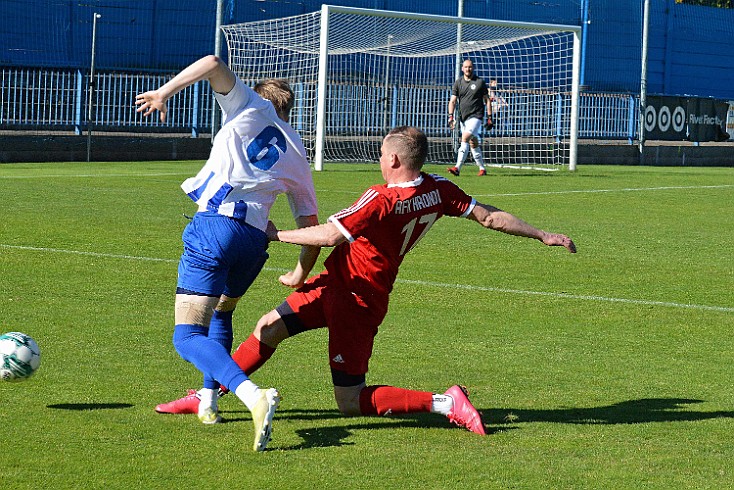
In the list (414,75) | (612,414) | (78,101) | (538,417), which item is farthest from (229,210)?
(414,75)

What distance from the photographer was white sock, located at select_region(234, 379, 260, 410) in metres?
5.13

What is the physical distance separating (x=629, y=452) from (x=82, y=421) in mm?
2429

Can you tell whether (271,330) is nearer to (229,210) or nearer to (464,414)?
(229,210)

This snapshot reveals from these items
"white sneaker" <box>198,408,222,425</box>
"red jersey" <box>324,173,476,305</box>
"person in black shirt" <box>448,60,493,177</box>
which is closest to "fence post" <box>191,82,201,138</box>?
"person in black shirt" <box>448,60,493,177</box>

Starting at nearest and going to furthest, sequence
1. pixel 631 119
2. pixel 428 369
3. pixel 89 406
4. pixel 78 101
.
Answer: pixel 89 406, pixel 428 369, pixel 78 101, pixel 631 119

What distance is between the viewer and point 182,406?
5.84 metres

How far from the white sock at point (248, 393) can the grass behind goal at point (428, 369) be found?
22 centimetres

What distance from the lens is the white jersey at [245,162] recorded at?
18.3 feet

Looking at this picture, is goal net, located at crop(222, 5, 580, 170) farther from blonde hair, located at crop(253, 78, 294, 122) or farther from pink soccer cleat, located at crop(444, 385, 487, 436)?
pink soccer cleat, located at crop(444, 385, 487, 436)

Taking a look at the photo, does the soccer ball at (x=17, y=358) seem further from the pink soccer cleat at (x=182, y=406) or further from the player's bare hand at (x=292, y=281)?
the player's bare hand at (x=292, y=281)

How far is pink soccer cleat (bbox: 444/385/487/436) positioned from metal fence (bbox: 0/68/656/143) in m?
20.3

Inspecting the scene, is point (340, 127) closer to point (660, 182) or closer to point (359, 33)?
point (359, 33)

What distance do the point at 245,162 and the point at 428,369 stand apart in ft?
6.24

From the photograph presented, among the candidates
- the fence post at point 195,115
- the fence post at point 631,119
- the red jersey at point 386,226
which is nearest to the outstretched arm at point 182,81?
the red jersey at point 386,226
